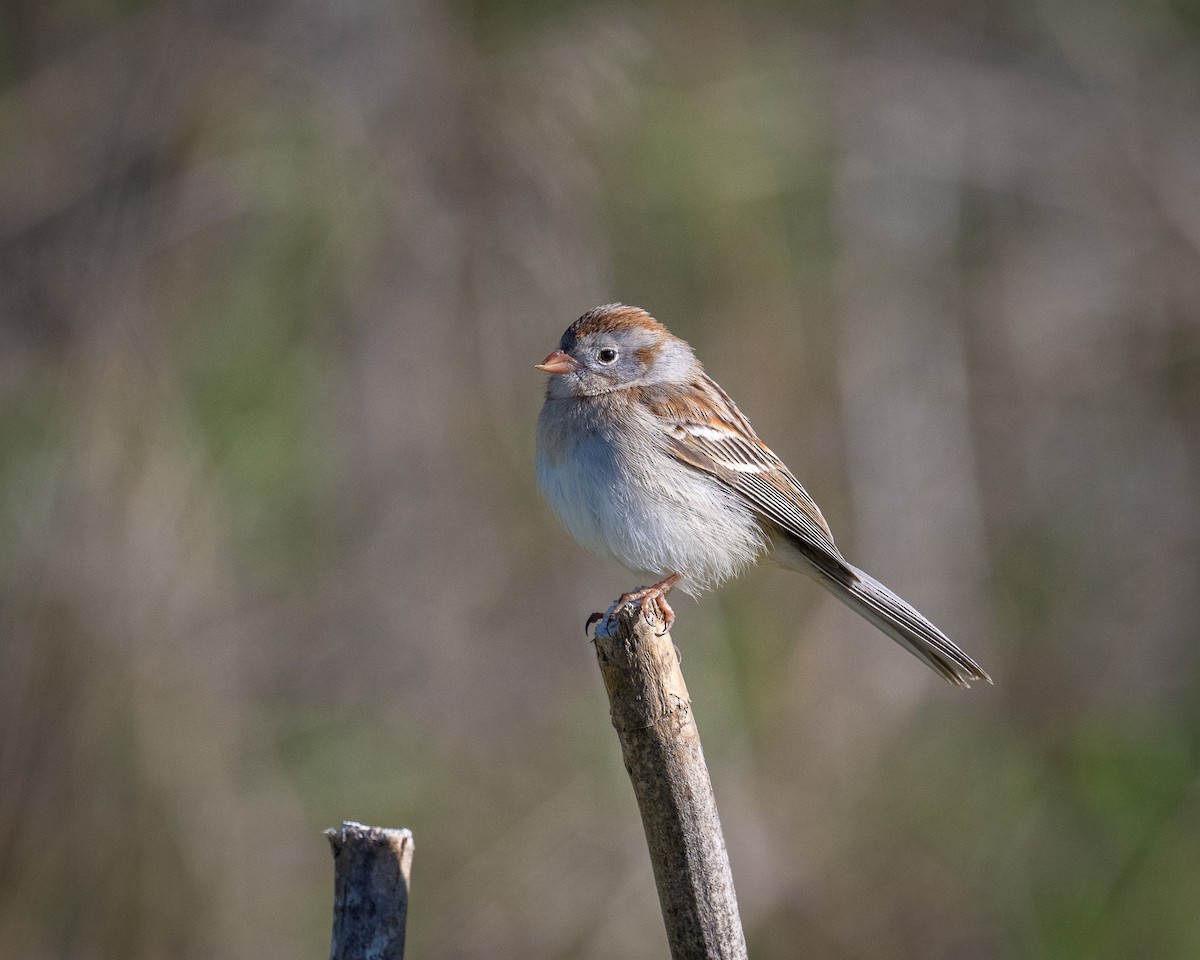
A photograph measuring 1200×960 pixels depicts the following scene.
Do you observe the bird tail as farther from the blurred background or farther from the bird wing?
the blurred background

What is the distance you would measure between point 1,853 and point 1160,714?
5.63 m

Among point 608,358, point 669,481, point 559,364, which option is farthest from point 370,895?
point 608,358

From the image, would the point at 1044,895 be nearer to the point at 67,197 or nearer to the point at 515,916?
the point at 515,916

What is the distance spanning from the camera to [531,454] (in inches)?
265

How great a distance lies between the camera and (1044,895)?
20.1ft

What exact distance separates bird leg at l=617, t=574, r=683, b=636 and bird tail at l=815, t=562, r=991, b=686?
1.95 ft

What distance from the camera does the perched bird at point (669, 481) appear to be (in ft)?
13.2

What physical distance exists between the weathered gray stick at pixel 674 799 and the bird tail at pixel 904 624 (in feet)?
5.08

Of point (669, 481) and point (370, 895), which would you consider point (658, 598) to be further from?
point (370, 895)

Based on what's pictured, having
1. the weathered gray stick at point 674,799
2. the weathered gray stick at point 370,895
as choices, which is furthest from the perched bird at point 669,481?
the weathered gray stick at point 370,895

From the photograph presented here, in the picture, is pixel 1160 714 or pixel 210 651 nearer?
pixel 210 651

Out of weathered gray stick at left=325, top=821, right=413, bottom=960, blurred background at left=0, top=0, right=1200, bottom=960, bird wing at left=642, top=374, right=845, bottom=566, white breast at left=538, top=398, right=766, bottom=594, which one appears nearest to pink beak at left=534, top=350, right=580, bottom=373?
white breast at left=538, top=398, right=766, bottom=594

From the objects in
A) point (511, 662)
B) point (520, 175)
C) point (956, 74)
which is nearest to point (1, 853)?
point (511, 662)

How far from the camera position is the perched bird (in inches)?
159
